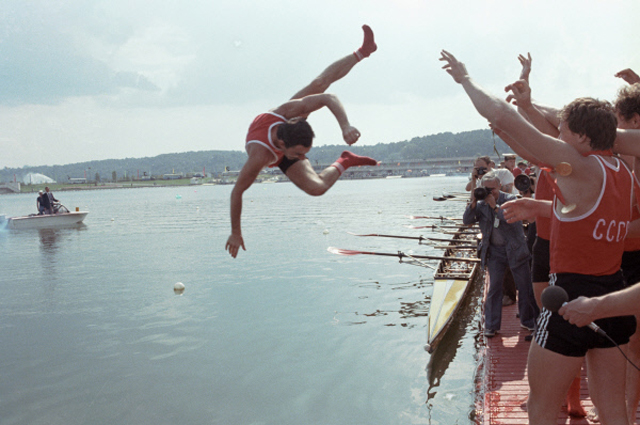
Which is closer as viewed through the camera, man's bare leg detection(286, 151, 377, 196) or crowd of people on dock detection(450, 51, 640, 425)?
crowd of people on dock detection(450, 51, 640, 425)

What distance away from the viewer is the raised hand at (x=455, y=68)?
2.99 meters

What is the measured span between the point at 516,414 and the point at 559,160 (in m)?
3.88

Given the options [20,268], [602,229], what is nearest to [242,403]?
[602,229]

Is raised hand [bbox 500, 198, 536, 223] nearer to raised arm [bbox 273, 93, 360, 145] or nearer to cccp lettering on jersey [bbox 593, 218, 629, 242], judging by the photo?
cccp lettering on jersey [bbox 593, 218, 629, 242]

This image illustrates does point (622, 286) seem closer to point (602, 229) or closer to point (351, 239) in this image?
point (602, 229)

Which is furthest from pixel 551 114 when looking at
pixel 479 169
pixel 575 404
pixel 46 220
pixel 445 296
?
pixel 46 220

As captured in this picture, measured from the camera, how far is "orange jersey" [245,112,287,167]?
3.22 meters

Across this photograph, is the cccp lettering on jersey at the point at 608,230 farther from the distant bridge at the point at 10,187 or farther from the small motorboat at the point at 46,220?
the distant bridge at the point at 10,187

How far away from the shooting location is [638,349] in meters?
3.42

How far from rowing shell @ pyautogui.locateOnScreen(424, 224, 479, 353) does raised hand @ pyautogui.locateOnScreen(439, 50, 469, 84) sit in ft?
23.6

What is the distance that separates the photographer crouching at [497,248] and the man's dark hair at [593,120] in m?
4.70

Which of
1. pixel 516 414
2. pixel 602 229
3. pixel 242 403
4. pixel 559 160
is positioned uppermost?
pixel 559 160

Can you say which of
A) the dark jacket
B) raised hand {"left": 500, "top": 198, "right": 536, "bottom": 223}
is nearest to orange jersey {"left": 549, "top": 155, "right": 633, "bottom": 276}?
raised hand {"left": 500, "top": 198, "right": 536, "bottom": 223}

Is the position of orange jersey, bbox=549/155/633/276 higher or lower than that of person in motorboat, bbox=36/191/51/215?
higher
